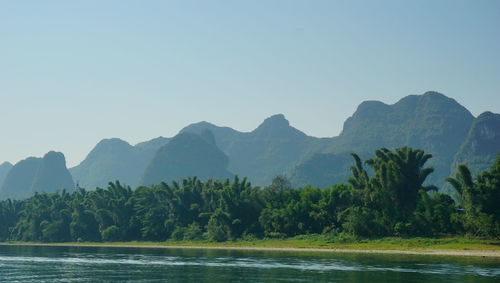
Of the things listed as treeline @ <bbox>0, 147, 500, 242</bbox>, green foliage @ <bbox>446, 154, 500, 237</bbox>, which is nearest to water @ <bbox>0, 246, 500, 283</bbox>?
green foliage @ <bbox>446, 154, 500, 237</bbox>

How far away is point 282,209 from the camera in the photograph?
99.2 metres

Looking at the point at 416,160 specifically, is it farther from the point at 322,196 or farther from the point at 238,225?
the point at 238,225

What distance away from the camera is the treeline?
7588cm

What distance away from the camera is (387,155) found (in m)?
87.4

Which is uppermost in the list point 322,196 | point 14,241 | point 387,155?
point 387,155

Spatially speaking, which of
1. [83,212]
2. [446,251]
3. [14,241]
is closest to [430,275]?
[446,251]

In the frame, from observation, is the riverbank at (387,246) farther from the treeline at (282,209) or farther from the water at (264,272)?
the water at (264,272)

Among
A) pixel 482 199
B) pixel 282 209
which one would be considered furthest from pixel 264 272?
pixel 282 209

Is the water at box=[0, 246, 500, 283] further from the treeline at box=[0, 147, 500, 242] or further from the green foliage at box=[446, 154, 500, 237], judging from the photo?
the treeline at box=[0, 147, 500, 242]

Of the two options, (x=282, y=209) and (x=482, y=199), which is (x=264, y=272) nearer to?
(x=482, y=199)

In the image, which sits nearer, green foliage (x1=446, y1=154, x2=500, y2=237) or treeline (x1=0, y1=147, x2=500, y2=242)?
green foliage (x1=446, y1=154, x2=500, y2=237)

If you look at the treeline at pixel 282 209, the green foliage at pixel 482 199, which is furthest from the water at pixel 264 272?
the treeline at pixel 282 209

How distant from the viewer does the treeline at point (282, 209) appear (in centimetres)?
7588

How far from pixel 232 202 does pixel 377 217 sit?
32579mm
